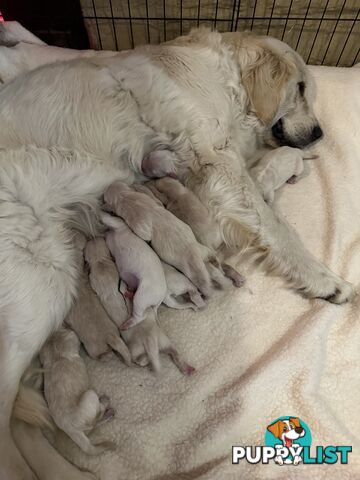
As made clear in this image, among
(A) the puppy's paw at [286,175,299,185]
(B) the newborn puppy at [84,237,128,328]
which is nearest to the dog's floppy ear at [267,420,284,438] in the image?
(B) the newborn puppy at [84,237,128,328]

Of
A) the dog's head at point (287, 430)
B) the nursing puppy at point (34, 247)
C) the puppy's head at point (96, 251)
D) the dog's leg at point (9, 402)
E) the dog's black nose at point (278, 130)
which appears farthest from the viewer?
the dog's black nose at point (278, 130)

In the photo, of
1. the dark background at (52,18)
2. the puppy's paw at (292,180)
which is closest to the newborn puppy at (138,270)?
the puppy's paw at (292,180)

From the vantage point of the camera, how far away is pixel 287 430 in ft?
5.66

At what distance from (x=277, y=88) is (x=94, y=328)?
1634mm

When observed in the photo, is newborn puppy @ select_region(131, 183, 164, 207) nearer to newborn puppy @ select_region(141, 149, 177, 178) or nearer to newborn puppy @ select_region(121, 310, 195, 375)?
newborn puppy @ select_region(141, 149, 177, 178)

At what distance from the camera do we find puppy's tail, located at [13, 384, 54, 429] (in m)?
1.62

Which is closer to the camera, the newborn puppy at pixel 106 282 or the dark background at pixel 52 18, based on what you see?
the newborn puppy at pixel 106 282

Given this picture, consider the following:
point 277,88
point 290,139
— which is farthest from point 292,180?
point 277,88

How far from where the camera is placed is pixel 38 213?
1.86m

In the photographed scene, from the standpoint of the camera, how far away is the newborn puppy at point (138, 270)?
172cm

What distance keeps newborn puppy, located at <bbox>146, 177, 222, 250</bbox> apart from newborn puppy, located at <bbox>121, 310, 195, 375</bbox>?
0.48 metres

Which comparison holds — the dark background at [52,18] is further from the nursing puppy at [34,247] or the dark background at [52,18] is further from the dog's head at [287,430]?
the dog's head at [287,430]

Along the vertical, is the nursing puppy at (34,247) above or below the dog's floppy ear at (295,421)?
above

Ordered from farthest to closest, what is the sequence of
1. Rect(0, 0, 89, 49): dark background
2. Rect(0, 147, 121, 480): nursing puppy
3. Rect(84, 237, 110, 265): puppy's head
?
Rect(0, 0, 89, 49): dark background, Rect(84, 237, 110, 265): puppy's head, Rect(0, 147, 121, 480): nursing puppy
